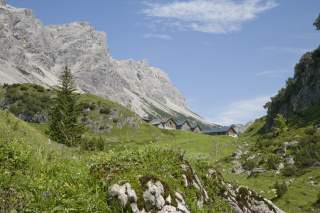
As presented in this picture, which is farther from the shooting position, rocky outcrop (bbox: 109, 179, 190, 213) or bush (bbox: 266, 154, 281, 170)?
bush (bbox: 266, 154, 281, 170)

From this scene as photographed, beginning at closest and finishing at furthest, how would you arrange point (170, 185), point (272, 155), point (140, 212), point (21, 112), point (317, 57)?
point (140, 212)
point (170, 185)
point (272, 155)
point (317, 57)
point (21, 112)

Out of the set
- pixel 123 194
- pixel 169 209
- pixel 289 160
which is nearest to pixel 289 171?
pixel 289 160

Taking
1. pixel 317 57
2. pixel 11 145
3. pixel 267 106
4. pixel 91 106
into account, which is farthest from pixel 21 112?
pixel 11 145

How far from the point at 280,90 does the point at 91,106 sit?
55.5 m

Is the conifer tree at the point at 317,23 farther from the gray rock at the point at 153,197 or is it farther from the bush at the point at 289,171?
the gray rock at the point at 153,197

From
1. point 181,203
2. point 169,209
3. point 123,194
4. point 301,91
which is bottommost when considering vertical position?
point 169,209

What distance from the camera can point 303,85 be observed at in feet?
363

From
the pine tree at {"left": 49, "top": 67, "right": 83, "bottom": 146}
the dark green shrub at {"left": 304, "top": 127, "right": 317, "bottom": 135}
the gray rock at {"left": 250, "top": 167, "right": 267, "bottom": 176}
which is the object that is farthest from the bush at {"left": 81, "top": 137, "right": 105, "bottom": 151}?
the dark green shrub at {"left": 304, "top": 127, "right": 317, "bottom": 135}

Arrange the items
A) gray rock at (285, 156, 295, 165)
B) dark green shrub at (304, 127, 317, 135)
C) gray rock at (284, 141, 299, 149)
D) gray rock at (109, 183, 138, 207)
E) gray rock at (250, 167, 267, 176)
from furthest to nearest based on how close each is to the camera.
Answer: dark green shrub at (304, 127, 317, 135), gray rock at (284, 141, 299, 149), gray rock at (285, 156, 295, 165), gray rock at (250, 167, 267, 176), gray rock at (109, 183, 138, 207)

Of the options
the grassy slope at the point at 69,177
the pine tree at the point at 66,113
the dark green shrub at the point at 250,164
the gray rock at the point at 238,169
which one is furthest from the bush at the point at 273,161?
the grassy slope at the point at 69,177

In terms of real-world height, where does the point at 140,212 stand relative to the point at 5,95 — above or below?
below

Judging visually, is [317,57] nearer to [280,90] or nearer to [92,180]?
[280,90]

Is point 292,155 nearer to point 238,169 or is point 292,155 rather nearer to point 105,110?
point 238,169

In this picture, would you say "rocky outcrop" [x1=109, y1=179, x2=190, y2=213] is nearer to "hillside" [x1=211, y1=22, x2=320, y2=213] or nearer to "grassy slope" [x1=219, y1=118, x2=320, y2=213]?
"hillside" [x1=211, y1=22, x2=320, y2=213]
